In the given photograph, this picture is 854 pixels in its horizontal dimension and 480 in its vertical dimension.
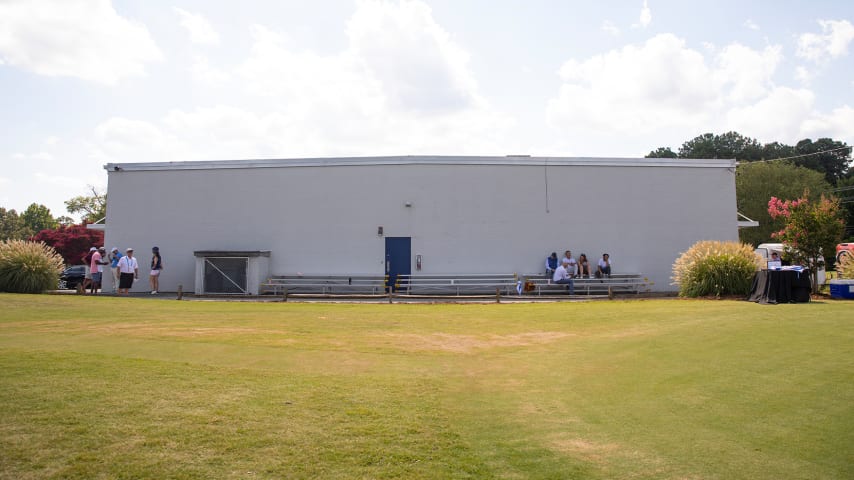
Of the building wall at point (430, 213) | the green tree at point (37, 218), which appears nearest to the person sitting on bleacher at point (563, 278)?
the building wall at point (430, 213)

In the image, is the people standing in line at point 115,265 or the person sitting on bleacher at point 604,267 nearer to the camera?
the people standing in line at point 115,265

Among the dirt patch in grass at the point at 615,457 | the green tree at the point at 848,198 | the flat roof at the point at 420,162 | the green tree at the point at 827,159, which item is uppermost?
the green tree at the point at 827,159

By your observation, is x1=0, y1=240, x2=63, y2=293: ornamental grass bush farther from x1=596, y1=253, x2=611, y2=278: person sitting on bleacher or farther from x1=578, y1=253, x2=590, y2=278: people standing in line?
x1=596, y1=253, x2=611, y2=278: person sitting on bleacher

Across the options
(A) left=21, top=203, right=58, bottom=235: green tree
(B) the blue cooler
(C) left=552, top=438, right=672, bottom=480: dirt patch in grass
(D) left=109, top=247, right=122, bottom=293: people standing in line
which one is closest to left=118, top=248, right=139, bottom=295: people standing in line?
(D) left=109, top=247, right=122, bottom=293: people standing in line

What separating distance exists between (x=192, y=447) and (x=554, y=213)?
21182mm

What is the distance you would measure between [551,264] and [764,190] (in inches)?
1499

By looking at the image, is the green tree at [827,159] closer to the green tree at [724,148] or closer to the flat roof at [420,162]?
the green tree at [724,148]

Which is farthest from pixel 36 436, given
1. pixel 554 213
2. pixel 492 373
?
pixel 554 213

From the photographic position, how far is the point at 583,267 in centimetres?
2389

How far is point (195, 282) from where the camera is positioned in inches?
927

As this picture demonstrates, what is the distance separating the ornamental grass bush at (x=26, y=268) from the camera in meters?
19.8

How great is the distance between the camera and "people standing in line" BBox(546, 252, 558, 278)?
78.2ft

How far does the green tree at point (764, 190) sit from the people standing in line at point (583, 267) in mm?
34382

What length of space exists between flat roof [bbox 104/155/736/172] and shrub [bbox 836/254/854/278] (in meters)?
7.85
